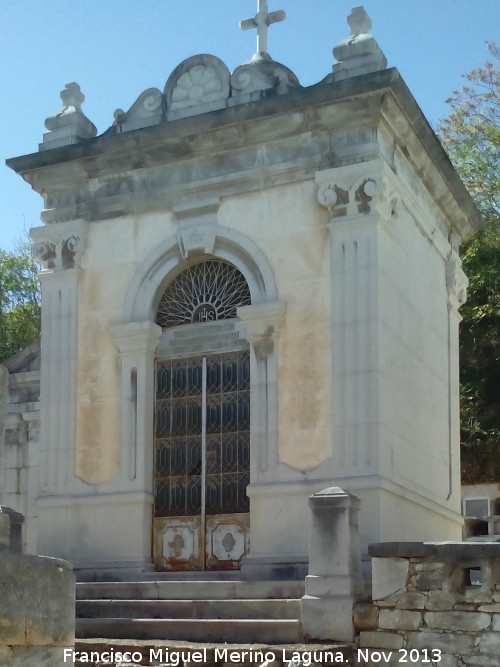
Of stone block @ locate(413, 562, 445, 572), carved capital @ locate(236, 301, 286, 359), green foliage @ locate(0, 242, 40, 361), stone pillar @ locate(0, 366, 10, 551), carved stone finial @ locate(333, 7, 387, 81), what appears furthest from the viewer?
green foliage @ locate(0, 242, 40, 361)

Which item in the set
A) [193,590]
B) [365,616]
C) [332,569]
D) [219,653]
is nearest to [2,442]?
[219,653]

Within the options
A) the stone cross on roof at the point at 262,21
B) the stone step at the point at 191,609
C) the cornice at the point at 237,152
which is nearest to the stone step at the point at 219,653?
the stone step at the point at 191,609

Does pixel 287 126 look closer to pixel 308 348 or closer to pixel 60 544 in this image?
pixel 308 348

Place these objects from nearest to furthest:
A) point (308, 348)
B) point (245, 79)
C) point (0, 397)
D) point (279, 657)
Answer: point (0, 397), point (279, 657), point (308, 348), point (245, 79)

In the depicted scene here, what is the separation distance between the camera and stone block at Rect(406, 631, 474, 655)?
1012 centimetres

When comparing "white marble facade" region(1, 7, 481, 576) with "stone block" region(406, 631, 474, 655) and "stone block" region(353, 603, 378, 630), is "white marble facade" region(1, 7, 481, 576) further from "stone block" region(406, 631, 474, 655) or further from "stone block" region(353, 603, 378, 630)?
"stone block" region(406, 631, 474, 655)

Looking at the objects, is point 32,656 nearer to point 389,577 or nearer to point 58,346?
point 389,577

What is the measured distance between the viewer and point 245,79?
1424 cm

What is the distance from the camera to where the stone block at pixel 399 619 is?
10.4 meters

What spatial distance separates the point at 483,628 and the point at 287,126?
6540 mm

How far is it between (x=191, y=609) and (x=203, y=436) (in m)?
2.84

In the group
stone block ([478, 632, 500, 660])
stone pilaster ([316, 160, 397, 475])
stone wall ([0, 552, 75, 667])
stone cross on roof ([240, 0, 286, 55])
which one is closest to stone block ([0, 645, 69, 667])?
stone wall ([0, 552, 75, 667])

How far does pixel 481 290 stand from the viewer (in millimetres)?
24297

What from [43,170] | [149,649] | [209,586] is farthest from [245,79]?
[149,649]
